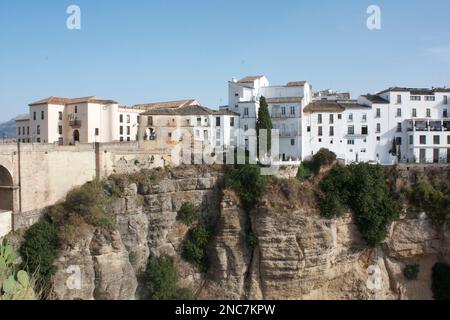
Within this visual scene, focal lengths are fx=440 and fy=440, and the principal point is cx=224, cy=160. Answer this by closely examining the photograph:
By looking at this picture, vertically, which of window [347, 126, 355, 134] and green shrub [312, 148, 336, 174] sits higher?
window [347, 126, 355, 134]

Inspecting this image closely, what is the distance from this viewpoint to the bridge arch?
19.4 metres

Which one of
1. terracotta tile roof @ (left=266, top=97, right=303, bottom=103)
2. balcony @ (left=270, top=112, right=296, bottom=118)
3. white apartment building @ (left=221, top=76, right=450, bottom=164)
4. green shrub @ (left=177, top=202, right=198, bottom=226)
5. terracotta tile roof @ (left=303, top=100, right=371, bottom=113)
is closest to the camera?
green shrub @ (left=177, top=202, right=198, bottom=226)

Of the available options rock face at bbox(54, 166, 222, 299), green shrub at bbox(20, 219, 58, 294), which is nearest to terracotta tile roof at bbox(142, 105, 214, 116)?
rock face at bbox(54, 166, 222, 299)

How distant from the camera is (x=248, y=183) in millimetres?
24516

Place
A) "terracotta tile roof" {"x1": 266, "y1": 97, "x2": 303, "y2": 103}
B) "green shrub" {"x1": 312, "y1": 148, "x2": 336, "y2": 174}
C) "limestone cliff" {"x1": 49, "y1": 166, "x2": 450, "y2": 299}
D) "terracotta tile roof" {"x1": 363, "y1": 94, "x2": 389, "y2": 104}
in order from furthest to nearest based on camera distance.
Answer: "terracotta tile roof" {"x1": 363, "y1": 94, "x2": 389, "y2": 104} < "terracotta tile roof" {"x1": 266, "y1": 97, "x2": 303, "y2": 103} < "green shrub" {"x1": 312, "y1": 148, "x2": 336, "y2": 174} < "limestone cliff" {"x1": 49, "y1": 166, "x2": 450, "y2": 299}

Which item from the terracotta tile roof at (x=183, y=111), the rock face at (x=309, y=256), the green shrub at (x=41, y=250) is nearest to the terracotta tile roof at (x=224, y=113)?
the terracotta tile roof at (x=183, y=111)

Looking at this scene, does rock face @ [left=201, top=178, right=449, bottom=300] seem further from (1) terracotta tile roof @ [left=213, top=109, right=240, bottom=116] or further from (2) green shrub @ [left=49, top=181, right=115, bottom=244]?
(2) green shrub @ [left=49, top=181, right=115, bottom=244]

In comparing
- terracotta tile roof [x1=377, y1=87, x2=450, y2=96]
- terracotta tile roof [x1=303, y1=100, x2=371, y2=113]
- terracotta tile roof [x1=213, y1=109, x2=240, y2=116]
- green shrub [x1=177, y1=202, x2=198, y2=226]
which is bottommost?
green shrub [x1=177, y1=202, x2=198, y2=226]

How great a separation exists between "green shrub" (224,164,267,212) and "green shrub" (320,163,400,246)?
11.9 ft

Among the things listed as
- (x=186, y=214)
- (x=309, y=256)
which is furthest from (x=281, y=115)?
(x=309, y=256)

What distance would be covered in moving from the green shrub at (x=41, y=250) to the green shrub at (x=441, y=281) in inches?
814

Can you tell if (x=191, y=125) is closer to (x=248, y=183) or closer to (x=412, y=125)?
(x=248, y=183)

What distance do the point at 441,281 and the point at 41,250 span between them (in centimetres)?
2143
